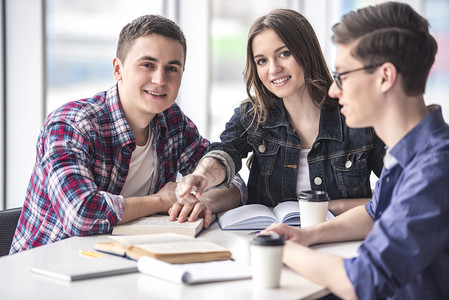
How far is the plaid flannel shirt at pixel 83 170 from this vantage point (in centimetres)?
182

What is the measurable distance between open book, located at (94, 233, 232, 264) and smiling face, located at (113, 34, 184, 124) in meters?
0.71

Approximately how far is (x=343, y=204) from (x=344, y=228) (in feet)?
1.27

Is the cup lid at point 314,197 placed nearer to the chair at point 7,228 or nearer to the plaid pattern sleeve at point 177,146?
the plaid pattern sleeve at point 177,146

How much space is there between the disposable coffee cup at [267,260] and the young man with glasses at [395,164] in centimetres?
10

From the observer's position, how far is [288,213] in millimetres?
1952

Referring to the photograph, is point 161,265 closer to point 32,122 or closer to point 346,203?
point 346,203

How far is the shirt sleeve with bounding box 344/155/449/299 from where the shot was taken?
1247 mm

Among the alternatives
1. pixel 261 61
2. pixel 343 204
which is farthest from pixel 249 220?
pixel 261 61

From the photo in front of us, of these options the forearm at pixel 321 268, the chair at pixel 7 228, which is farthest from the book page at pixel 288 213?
the chair at pixel 7 228

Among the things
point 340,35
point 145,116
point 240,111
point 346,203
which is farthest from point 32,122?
point 340,35

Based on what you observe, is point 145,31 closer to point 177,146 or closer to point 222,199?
point 177,146

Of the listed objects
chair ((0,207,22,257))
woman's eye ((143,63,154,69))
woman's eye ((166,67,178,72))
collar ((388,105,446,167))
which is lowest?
chair ((0,207,22,257))

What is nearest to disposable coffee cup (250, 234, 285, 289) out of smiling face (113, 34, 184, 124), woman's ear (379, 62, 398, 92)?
woman's ear (379, 62, 398, 92)

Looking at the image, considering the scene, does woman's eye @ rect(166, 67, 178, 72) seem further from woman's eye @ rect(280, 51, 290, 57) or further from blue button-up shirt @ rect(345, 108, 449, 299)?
blue button-up shirt @ rect(345, 108, 449, 299)
